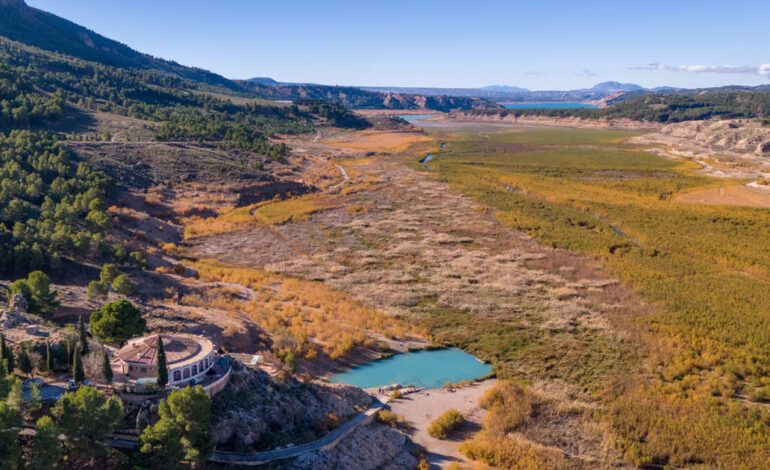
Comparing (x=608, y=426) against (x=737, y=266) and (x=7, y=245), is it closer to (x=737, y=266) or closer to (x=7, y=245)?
(x=737, y=266)

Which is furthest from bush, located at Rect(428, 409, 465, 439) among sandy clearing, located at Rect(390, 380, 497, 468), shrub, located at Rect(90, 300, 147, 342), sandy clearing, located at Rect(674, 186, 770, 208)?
sandy clearing, located at Rect(674, 186, 770, 208)

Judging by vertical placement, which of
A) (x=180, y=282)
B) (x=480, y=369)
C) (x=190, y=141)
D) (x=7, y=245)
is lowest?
(x=480, y=369)

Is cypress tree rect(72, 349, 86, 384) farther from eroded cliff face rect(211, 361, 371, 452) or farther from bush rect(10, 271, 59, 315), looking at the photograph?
bush rect(10, 271, 59, 315)

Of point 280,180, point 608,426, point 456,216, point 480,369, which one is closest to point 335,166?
point 280,180

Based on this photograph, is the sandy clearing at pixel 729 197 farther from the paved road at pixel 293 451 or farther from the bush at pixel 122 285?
the bush at pixel 122 285

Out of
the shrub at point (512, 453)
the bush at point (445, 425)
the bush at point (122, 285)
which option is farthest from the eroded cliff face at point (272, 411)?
the bush at point (122, 285)

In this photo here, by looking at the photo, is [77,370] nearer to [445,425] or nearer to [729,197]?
[445,425]
